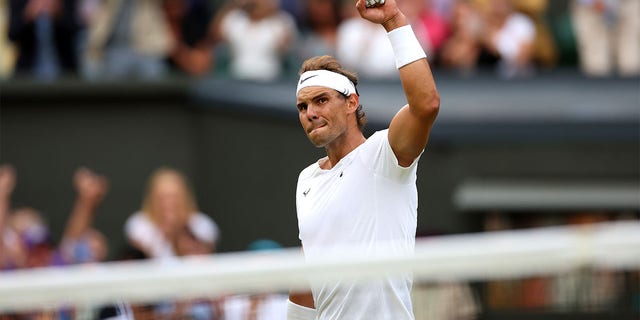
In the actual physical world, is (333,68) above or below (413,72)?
above

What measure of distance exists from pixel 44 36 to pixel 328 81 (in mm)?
8533

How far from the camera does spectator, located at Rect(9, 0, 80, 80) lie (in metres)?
14.3

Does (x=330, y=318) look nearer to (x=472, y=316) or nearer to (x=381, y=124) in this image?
(x=472, y=316)

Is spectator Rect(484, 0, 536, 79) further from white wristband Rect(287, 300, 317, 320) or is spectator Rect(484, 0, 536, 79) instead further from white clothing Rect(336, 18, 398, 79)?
white wristband Rect(287, 300, 317, 320)

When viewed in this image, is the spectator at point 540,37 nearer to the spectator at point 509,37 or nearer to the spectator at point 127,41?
the spectator at point 509,37

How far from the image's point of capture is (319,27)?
48.5 ft

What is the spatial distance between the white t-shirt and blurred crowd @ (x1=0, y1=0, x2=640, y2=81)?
7.64 metres

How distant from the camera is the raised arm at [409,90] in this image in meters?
5.86

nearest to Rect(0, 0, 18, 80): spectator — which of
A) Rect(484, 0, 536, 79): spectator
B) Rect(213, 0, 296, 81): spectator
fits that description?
Rect(213, 0, 296, 81): spectator

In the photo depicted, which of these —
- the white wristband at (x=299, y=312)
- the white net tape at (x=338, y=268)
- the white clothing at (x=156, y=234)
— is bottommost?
the white net tape at (x=338, y=268)

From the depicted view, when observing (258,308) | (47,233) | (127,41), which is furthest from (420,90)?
(127,41)

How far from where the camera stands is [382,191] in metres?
6.18

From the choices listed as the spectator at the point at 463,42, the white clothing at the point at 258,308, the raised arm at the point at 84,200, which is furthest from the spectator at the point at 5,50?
the white clothing at the point at 258,308

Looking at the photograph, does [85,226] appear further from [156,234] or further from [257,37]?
[257,37]
